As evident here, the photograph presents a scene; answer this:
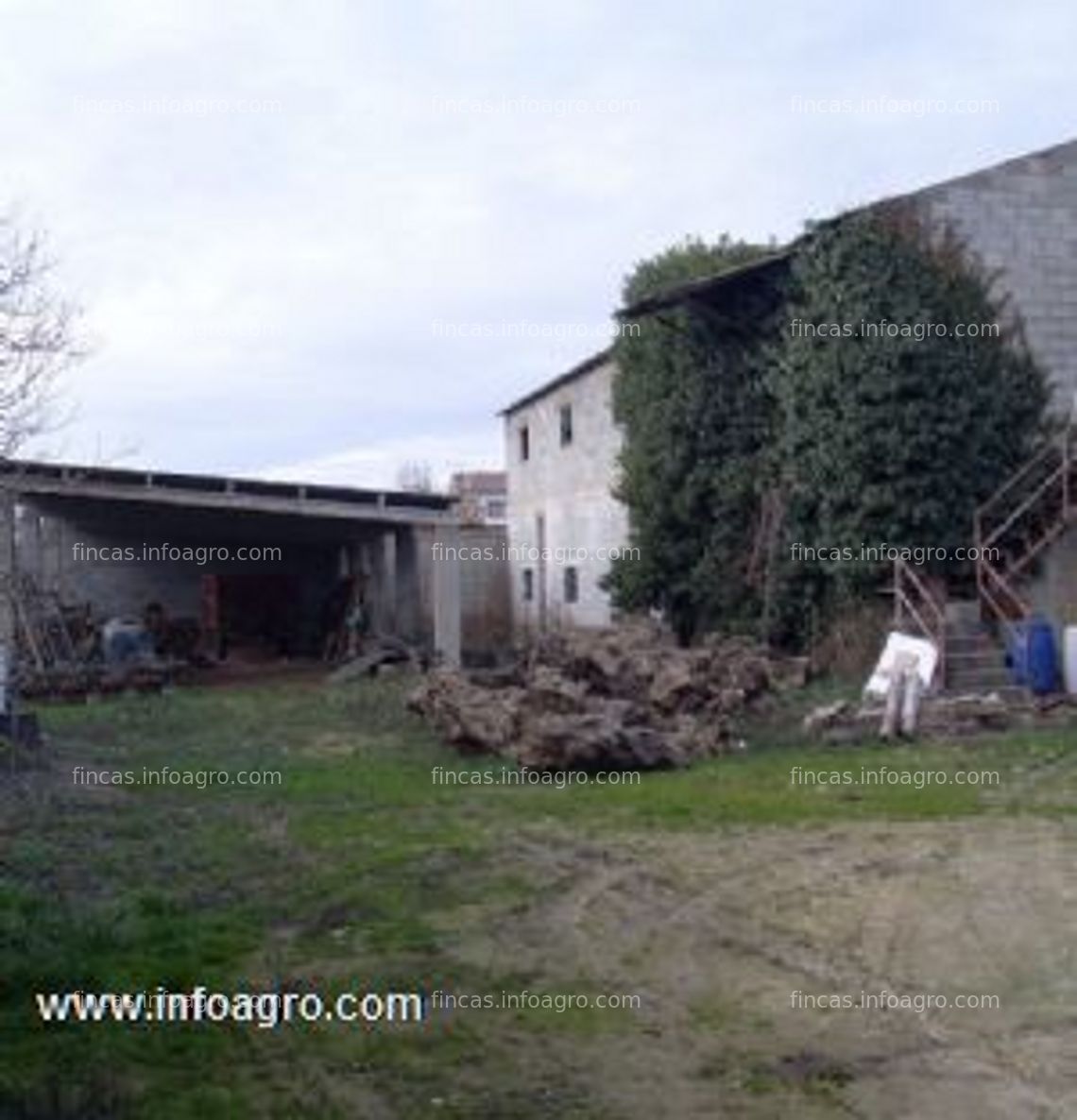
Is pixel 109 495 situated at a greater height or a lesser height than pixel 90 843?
greater

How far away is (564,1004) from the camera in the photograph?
7.66 meters

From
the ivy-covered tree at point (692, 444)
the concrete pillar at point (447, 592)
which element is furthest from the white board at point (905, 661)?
the concrete pillar at point (447, 592)

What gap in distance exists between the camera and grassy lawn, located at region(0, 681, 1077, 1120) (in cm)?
655

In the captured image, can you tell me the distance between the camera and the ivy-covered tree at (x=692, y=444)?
82.5ft

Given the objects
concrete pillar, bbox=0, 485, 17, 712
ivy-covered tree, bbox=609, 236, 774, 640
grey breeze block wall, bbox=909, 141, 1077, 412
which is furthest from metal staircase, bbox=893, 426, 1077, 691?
concrete pillar, bbox=0, 485, 17, 712

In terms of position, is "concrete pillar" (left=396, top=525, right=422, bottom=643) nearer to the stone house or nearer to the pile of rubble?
the stone house

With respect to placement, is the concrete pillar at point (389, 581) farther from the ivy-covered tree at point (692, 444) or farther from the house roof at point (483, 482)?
the house roof at point (483, 482)

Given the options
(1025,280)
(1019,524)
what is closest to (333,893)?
(1019,524)

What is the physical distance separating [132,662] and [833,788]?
1719 cm

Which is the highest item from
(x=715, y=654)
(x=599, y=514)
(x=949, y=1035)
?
(x=599, y=514)

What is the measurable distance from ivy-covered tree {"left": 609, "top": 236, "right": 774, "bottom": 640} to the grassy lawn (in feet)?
23.6

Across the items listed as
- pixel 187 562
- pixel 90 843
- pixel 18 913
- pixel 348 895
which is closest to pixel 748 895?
pixel 348 895

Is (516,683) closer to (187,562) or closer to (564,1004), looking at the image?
(564,1004)

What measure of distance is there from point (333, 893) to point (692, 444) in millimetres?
17116
